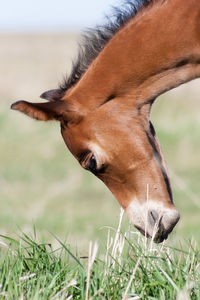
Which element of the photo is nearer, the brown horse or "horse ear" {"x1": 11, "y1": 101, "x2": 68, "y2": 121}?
"horse ear" {"x1": 11, "y1": 101, "x2": 68, "y2": 121}

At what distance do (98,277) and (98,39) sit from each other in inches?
79.8

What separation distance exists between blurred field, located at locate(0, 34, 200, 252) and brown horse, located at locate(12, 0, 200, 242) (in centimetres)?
304

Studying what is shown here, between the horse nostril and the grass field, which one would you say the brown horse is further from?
the grass field

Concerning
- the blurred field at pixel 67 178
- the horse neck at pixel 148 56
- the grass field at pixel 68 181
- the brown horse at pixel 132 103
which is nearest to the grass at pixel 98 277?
the brown horse at pixel 132 103

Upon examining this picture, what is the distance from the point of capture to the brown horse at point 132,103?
485 centimetres

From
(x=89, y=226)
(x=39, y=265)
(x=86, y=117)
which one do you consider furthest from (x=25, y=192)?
(x=39, y=265)

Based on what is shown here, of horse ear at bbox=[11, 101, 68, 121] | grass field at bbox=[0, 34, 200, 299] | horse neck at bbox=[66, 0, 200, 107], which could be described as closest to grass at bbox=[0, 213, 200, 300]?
horse ear at bbox=[11, 101, 68, 121]

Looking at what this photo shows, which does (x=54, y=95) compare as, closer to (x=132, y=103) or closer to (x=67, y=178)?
(x=132, y=103)

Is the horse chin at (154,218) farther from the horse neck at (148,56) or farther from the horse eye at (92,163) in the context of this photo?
the horse neck at (148,56)

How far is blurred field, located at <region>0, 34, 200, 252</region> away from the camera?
988 centimetres

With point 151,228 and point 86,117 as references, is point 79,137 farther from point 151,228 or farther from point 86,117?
point 151,228

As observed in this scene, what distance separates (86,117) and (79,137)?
6.3 inches

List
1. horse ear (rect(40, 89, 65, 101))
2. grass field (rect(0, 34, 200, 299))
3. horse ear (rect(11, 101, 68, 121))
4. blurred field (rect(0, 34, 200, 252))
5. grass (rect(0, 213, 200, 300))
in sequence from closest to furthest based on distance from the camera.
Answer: grass (rect(0, 213, 200, 300)) < horse ear (rect(11, 101, 68, 121)) < horse ear (rect(40, 89, 65, 101)) < grass field (rect(0, 34, 200, 299)) < blurred field (rect(0, 34, 200, 252))

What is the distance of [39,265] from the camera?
4039 millimetres
